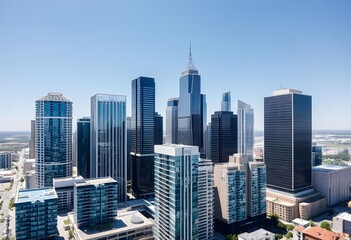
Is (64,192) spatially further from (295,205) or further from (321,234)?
(295,205)

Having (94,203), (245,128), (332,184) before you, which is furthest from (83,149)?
(332,184)

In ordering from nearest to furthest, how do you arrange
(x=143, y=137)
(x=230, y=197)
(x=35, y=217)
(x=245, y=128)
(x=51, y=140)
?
1. (x=35, y=217)
2. (x=230, y=197)
3. (x=51, y=140)
4. (x=143, y=137)
5. (x=245, y=128)

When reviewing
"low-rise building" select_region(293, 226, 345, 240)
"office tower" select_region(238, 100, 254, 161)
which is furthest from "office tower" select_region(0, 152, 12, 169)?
"low-rise building" select_region(293, 226, 345, 240)

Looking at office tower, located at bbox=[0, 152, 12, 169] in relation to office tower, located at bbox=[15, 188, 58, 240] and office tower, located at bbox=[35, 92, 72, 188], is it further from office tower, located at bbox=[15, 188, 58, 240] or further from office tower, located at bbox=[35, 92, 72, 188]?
office tower, located at bbox=[15, 188, 58, 240]

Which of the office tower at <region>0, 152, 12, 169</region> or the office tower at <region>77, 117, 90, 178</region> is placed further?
the office tower at <region>0, 152, 12, 169</region>

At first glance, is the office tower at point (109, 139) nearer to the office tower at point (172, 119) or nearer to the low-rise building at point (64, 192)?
the low-rise building at point (64, 192)

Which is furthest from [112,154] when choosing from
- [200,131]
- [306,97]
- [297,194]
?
[306,97]

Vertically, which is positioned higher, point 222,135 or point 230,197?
point 222,135
